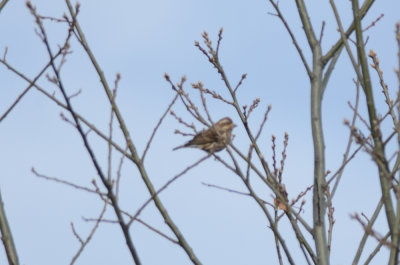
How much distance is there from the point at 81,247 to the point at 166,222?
0.60 metres

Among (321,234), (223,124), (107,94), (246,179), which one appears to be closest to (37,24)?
(107,94)

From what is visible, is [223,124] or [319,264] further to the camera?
[223,124]

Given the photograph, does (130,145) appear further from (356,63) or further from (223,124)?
(223,124)

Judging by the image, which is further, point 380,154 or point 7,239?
point 7,239

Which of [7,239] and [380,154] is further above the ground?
[7,239]

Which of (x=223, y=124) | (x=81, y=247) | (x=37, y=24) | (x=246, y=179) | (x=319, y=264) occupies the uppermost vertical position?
(x=223, y=124)

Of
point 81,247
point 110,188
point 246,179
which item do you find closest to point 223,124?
point 246,179

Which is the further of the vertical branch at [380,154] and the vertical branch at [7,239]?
the vertical branch at [7,239]

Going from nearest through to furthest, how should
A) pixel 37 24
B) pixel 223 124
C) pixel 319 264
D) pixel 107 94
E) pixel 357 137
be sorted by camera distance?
pixel 357 137 < pixel 37 24 < pixel 319 264 < pixel 107 94 < pixel 223 124

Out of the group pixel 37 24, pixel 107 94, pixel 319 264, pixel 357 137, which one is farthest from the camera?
pixel 107 94

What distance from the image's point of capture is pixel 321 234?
15.9 feet

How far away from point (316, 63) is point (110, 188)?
193cm

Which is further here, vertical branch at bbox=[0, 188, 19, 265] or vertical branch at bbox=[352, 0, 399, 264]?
vertical branch at bbox=[0, 188, 19, 265]

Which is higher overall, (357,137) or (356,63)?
(356,63)
